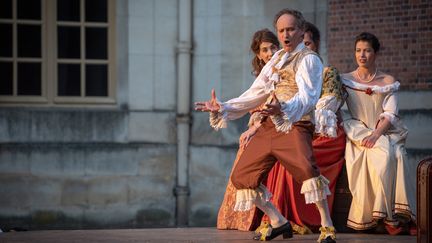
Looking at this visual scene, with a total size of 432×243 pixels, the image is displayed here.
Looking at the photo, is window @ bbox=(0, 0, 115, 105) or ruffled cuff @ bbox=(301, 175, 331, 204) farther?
window @ bbox=(0, 0, 115, 105)

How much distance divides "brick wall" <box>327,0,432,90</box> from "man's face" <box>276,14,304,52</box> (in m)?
5.07

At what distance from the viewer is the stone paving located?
7.66 meters

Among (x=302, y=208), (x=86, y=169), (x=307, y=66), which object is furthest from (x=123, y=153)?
(x=307, y=66)

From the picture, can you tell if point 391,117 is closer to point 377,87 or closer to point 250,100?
point 377,87

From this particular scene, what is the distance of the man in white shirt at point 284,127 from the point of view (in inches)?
278

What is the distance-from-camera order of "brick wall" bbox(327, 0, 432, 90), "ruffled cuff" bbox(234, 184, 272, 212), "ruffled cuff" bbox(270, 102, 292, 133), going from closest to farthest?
1. "ruffled cuff" bbox(270, 102, 292, 133)
2. "ruffled cuff" bbox(234, 184, 272, 212)
3. "brick wall" bbox(327, 0, 432, 90)

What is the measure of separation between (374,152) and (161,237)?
2007mm

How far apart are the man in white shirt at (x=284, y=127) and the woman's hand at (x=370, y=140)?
122 centimetres

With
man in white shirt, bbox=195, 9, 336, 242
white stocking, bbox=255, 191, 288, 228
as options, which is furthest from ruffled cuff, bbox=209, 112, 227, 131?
white stocking, bbox=255, 191, 288, 228

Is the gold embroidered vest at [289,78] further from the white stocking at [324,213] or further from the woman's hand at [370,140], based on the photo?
the woman's hand at [370,140]

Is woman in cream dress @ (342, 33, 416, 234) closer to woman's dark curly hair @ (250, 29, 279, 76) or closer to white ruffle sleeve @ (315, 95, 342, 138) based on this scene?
white ruffle sleeve @ (315, 95, 342, 138)

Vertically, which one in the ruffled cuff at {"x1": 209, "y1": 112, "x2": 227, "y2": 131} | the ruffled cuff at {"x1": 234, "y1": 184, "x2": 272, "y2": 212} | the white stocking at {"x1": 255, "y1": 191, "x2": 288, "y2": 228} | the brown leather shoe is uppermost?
the ruffled cuff at {"x1": 209, "y1": 112, "x2": 227, "y2": 131}

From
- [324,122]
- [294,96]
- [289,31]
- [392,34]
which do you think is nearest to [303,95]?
[294,96]

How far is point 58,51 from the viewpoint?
44.1 ft
